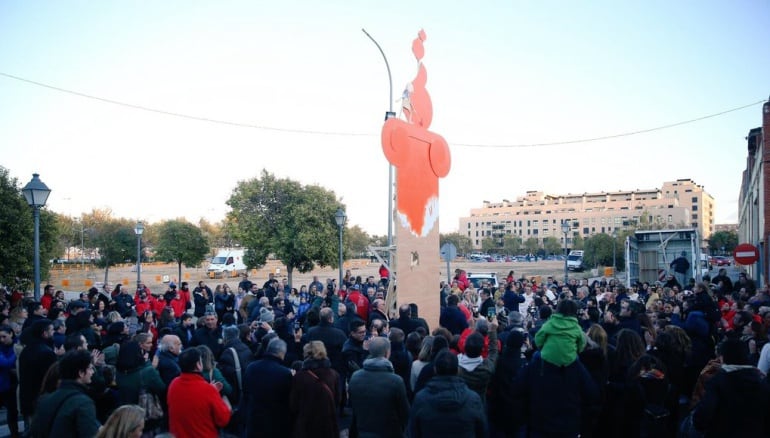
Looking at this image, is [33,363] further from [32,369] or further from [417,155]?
[417,155]

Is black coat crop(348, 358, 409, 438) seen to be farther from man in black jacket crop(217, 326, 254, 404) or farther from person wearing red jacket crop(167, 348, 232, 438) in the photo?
man in black jacket crop(217, 326, 254, 404)

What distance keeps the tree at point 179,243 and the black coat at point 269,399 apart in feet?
99.4

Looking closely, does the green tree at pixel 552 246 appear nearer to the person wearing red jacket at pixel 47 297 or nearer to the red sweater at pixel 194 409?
the person wearing red jacket at pixel 47 297

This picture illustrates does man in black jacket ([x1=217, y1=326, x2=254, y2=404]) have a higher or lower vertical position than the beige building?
lower

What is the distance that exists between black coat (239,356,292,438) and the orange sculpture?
663 centimetres

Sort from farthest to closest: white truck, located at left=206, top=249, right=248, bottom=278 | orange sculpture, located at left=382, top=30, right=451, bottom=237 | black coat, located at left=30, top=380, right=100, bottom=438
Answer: white truck, located at left=206, top=249, right=248, bottom=278 → orange sculpture, located at left=382, top=30, right=451, bottom=237 → black coat, located at left=30, top=380, right=100, bottom=438

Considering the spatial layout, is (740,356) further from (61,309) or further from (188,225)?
(188,225)

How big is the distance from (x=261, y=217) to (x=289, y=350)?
1953cm

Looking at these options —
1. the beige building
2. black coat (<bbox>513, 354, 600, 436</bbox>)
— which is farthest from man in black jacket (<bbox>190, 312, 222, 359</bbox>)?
the beige building

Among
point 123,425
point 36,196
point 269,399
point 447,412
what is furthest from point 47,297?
point 447,412

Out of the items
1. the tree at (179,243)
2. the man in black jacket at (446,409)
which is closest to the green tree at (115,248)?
the tree at (179,243)

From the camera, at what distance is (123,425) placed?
3309 millimetres

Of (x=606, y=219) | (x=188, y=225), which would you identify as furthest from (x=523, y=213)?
(x=188, y=225)

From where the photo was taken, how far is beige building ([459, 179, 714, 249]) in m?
141
